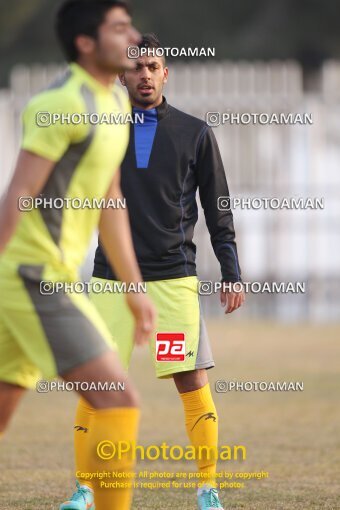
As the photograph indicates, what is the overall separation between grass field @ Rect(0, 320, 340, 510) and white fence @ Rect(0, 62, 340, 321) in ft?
25.3

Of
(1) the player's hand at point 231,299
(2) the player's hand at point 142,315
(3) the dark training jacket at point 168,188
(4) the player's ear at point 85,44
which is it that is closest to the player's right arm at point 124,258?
(2) the player's hand at point 142,315

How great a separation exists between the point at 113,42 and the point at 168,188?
6.25 ft

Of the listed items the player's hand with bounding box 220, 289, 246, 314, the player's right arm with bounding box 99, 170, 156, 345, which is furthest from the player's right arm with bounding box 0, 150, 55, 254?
the player's hand with bounding box 220, 289, 246, 314

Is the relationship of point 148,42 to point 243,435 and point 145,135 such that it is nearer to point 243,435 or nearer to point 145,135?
point 145,135

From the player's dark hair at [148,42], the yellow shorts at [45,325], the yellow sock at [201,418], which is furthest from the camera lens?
the player's dark hair at [148,42]

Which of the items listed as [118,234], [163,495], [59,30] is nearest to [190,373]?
[163,495]

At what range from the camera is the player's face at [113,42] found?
523cm

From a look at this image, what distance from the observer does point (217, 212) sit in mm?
7211

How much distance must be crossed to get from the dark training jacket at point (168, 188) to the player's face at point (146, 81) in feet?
0.17

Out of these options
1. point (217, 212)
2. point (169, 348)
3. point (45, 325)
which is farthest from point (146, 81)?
point (45, 325)

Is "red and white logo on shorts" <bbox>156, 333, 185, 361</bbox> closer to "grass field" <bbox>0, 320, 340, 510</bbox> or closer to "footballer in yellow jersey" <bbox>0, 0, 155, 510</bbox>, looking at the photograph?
"grass field" <bbox>0, 320, 340, 510</bbox>

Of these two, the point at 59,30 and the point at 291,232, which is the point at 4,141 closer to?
the point at 291,232

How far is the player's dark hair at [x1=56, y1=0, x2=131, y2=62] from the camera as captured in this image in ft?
17.2

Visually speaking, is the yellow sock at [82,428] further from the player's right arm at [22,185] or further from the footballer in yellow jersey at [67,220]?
the player's right arm at [22,185]
